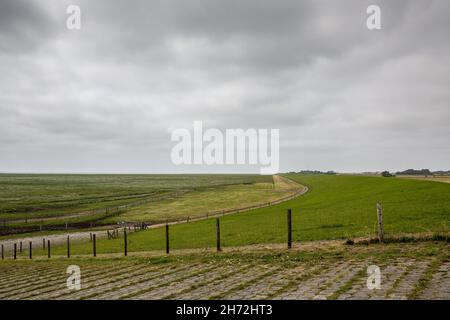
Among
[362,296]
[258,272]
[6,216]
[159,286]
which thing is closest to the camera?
[362,296]

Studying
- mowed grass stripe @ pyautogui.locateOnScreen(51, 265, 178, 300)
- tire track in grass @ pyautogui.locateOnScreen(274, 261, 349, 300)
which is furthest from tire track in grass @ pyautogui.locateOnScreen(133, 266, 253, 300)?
tire track in grass @ pyautogui.locateOnScreen(274, 261, 349, 300)

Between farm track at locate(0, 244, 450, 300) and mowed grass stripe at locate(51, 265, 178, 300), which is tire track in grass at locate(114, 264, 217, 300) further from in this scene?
mowed grass stripe at locate(51, 265, 178, 300)

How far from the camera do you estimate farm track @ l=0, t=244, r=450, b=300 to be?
8336 millimetres

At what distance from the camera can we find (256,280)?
10164mm

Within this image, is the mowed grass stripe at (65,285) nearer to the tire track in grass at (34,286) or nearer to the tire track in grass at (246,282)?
the tire track in grass at (34,286)

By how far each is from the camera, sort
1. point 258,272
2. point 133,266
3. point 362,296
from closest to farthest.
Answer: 1. point 362,296
2. point 258,272
3. point 133,266

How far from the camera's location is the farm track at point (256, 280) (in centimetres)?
834

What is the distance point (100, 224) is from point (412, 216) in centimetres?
4838

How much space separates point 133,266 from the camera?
14.4 meters

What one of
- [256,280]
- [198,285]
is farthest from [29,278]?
[256,280]

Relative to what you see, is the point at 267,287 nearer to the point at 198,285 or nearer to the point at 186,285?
the point at 198,285
